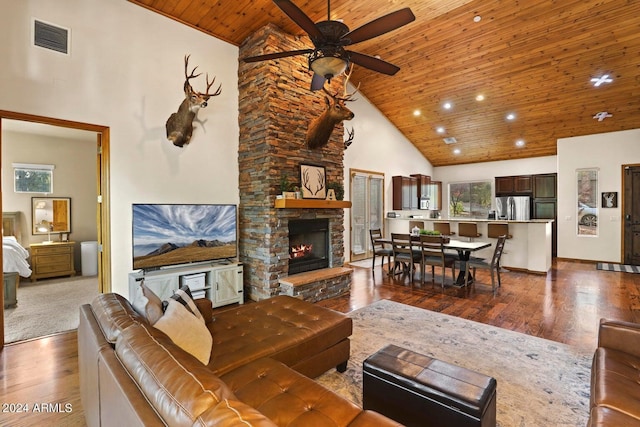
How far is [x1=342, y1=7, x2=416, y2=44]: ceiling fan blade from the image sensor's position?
230 cm

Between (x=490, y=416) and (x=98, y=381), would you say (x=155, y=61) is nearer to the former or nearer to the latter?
(x=98, y=381)

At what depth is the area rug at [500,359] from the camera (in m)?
2.09

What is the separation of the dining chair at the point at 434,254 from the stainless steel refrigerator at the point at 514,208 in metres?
4.97

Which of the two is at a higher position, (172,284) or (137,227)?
(137,227)

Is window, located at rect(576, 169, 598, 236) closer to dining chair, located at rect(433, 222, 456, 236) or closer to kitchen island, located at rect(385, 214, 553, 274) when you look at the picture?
kitchen island, located at rect(385, 214, 553, 274)

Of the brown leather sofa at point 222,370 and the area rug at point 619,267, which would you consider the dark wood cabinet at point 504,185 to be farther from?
the brown leather sofa at point 222,370

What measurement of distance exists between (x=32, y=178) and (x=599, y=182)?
506 inches

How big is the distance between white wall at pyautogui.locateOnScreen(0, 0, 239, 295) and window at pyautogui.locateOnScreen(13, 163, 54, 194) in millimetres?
3979

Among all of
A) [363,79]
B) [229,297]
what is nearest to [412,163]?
[363,79]

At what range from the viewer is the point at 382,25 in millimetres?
2459

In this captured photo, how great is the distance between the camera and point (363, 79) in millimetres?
7082

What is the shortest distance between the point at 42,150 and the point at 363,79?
7062 mm

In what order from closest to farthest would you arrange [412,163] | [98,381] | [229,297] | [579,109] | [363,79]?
[98,381] → [229,297] → [579,109] → [363,79] → [412,163]

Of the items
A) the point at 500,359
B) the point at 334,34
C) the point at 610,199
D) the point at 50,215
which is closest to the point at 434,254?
the point at 500,359
